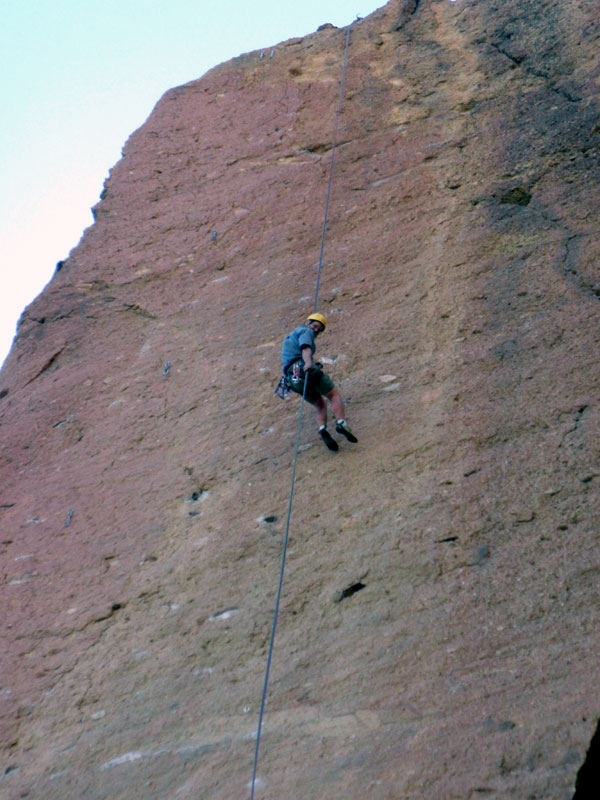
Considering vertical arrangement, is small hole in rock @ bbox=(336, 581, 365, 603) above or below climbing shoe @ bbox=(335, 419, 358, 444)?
below

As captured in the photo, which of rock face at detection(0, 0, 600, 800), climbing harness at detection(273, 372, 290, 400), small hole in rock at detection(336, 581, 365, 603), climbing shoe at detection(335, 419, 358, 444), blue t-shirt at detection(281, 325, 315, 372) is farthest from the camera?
climbing harness at detection(273, 372, 290, 400)

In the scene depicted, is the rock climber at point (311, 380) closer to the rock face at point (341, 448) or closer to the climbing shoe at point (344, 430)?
the climbing shoe at point (344, 430)

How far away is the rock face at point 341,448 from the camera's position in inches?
154

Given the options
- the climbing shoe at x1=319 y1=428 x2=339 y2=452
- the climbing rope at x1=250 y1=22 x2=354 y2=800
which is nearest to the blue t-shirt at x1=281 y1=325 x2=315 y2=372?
the climbing rope at x1=250 y1=22 x2=354 y2=800

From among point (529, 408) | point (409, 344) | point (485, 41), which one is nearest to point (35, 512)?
point (409, 344)

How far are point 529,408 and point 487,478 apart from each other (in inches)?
22.2

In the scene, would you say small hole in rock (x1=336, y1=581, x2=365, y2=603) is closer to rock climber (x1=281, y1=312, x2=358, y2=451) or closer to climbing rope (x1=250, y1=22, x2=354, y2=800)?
climbing rope (x1=250, y1=22, x2=354, y2=800)

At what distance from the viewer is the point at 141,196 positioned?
8.23m

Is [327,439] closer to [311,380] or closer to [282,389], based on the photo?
[311,380]

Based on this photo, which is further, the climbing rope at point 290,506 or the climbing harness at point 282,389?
the climbing harness at point 282,389

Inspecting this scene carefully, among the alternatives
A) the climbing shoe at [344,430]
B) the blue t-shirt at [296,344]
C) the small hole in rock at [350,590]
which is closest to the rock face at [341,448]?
the small hole in rock at [350,590]

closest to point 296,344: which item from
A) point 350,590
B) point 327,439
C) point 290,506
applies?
point 327,439

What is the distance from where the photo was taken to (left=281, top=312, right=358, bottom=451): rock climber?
5363 mm

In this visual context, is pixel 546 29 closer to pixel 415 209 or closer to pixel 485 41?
pixel 485 41
